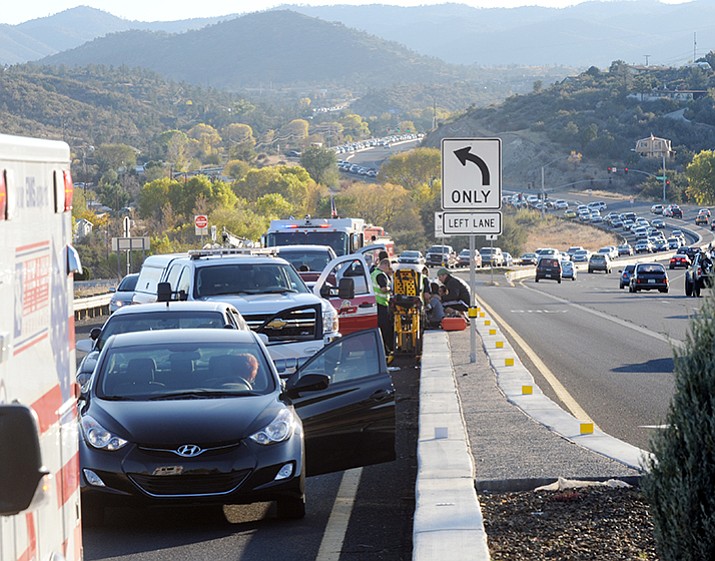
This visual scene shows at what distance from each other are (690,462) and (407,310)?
16575 mm

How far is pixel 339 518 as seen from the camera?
9273mm

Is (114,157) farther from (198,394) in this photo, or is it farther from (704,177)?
(198,394)

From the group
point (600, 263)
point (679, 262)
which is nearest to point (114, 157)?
point (600, 263)

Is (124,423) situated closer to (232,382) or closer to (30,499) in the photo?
(232,382)

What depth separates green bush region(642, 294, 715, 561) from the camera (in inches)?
200

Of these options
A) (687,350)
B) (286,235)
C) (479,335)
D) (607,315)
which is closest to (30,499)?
(687,350)

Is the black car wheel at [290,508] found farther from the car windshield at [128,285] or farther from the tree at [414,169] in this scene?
the tree at [414,169]

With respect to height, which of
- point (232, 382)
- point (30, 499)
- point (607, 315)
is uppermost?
point (30, 499)

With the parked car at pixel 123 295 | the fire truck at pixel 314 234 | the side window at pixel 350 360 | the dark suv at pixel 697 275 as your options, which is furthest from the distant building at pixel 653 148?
the side window at pixel 350 360

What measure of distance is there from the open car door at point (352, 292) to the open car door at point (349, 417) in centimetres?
1034

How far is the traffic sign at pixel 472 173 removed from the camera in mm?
17312

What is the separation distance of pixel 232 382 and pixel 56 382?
16.3ft

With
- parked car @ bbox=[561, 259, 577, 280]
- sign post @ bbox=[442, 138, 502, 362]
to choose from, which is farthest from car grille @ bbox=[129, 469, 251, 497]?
parked car @ bbox=[561, 259, 577, 280]

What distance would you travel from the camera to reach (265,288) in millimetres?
18438
